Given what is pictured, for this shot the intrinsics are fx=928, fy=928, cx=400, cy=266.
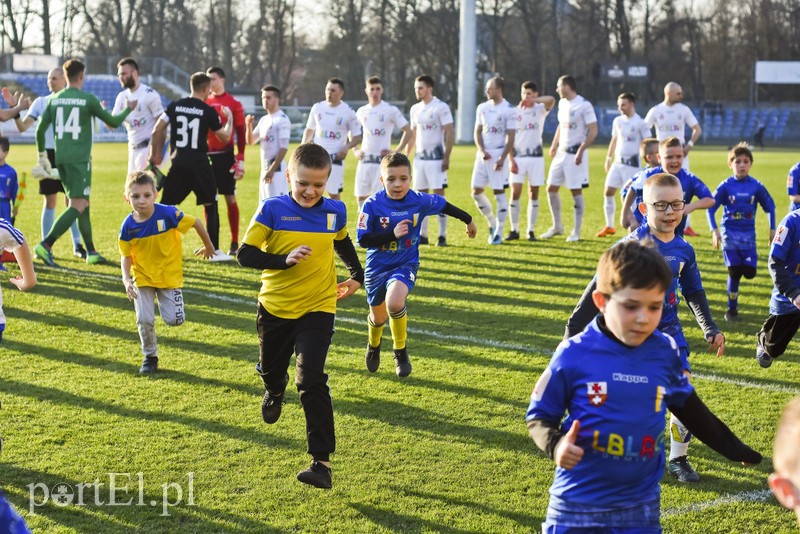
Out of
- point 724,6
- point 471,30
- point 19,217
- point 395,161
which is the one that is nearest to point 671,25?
point 724,6

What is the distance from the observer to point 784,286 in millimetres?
5758

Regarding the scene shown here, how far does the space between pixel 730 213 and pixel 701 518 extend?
525cm

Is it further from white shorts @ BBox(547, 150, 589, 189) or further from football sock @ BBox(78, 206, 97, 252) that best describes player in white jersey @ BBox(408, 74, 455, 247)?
football sock @ BBox(78, 206, 97, 252)

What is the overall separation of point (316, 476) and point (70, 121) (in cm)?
780

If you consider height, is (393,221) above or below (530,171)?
below

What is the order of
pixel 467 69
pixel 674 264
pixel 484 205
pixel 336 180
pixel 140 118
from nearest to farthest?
pixel 674 264 < pixel 140 118 < pixel 336 180 < pixel 484 205 < pixel 467 69

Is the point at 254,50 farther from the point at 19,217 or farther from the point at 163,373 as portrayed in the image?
the point at 163,373

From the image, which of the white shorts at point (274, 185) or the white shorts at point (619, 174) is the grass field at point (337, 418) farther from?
the white shorts at point (619, 174)

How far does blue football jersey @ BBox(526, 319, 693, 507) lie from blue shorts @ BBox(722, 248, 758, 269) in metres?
6.36

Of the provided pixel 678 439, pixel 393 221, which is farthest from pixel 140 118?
pixel 678 439

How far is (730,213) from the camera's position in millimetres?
9047

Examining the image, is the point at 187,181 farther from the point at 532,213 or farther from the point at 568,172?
the point at 568,172

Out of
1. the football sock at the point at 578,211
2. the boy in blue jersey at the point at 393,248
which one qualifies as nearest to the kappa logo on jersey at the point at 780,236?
the boy in blue jersey at the point at 393,248

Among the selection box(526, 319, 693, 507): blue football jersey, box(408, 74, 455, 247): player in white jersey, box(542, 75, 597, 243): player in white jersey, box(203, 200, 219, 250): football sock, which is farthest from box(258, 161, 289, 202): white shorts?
box(526, 319, 693, 507): blue football jersey
